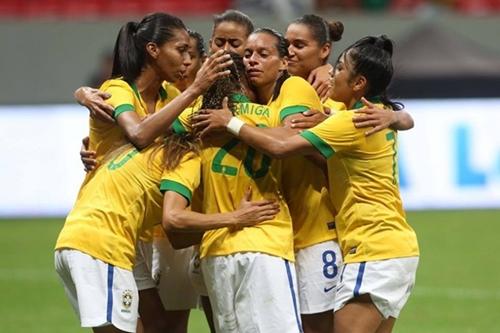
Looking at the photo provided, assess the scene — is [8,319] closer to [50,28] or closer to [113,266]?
[113,266]

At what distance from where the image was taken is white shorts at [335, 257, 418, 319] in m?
6.45

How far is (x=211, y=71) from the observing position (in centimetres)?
626

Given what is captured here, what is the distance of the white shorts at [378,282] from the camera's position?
6452 millimetres

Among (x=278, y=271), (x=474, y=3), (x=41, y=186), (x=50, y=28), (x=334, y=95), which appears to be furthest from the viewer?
(x=474, y=3)

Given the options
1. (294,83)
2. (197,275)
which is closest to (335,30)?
(294,83)

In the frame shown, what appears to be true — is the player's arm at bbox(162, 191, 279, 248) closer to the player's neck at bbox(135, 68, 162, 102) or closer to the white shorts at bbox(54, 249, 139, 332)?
the white shorts at bbox(54, 249, 139, 332)

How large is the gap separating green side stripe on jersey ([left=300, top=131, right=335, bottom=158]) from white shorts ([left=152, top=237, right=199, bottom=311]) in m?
1.41

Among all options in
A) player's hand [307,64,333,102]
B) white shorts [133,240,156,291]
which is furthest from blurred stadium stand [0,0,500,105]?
white shorts [133,240,156,291]

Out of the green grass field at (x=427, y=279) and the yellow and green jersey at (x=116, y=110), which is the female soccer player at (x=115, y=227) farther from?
the green grass field at (x=427, y=279)

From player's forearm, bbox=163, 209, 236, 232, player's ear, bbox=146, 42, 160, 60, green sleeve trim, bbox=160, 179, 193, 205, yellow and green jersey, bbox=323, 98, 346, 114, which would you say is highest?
player's ear, bbox=146, 42, 160, 60

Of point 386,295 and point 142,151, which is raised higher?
point 142,151

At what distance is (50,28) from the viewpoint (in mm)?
20156

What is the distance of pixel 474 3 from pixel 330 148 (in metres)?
16.0

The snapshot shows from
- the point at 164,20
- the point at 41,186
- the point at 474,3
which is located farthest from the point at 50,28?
the point at 164,20
